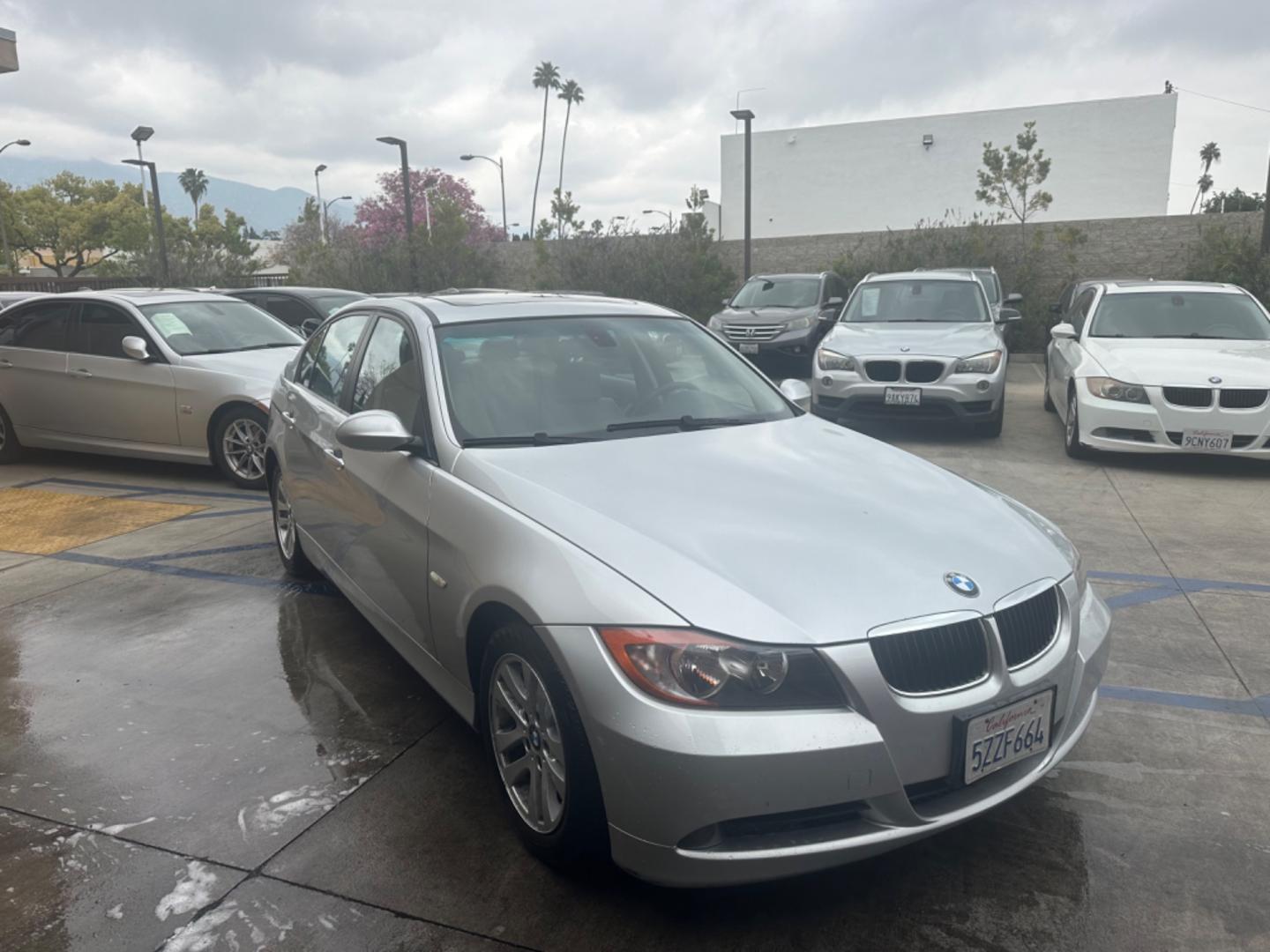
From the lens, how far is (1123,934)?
2.48 meters

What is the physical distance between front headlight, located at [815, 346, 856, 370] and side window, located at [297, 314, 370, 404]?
5.72 meters

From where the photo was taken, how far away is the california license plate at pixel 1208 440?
7.64m

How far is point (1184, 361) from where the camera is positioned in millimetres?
8125

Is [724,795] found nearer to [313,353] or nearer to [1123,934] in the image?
[1123,934]

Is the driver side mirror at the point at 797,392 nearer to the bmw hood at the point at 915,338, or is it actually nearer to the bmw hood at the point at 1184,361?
the bmw hood at the point at 1184,361

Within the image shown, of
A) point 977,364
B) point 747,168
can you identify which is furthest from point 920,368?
point 747,168

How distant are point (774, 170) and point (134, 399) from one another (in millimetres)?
39568

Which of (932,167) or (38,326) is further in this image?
(932,167)

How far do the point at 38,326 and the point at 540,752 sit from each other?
8.15 meters

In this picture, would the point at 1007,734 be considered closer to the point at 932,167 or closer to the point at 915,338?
the point at 915,338

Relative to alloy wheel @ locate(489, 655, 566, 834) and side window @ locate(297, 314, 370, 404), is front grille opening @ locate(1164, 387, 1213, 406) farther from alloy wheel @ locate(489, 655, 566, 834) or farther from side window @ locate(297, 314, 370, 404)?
alloy wheel @ locate(489, 655, 566, 834)

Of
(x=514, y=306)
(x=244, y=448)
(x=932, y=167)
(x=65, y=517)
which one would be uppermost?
(x=932, y=167)

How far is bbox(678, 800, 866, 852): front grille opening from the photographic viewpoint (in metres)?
2.29

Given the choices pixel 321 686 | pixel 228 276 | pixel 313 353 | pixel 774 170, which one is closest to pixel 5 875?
pixel 321 686
